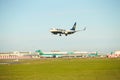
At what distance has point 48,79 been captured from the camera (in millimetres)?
30094

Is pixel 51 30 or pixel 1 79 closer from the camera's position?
pixel 1 79

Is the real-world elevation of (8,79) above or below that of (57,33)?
below

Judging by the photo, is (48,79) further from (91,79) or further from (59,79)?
(91,79)

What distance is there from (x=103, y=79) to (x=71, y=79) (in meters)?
3.65

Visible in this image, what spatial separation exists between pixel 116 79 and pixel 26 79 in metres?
10.5

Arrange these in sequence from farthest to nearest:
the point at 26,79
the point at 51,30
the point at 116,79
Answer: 1. the point at 51,30
2. the point at 26,79
3. the point at 116,79

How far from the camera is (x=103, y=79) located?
28969mm

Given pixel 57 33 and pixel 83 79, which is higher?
pixel 57 33

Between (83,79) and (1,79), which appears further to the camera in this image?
(1,79)

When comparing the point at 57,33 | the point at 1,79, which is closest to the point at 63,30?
the point at 57,33

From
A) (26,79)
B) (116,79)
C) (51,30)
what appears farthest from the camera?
(51,30)

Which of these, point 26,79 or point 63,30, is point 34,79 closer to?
point 26,79

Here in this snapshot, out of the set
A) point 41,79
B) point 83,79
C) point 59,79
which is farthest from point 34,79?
point 83,79

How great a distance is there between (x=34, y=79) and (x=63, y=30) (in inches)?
1439
